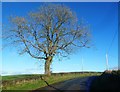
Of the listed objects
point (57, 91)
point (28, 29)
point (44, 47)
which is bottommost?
point (57, 91)

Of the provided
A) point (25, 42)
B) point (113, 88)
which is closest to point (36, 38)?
point (25, 42)

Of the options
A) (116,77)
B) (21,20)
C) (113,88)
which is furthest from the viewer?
(21,20)

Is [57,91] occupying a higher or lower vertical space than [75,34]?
lower

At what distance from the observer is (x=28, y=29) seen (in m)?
51.4

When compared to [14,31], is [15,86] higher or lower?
lower

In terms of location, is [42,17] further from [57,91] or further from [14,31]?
[57,91]

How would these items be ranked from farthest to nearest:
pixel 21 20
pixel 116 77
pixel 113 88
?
pixel 21 20
pixel 116 77
pixel 113 88

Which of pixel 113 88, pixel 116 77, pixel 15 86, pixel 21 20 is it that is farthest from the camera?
pixel 21 20

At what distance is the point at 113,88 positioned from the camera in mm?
22484

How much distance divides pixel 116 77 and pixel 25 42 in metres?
27.5

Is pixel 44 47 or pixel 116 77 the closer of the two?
pixel 116 77

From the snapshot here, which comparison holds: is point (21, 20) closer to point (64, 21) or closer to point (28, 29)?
point (28, 29)

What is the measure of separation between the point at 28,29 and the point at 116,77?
27.8 metres

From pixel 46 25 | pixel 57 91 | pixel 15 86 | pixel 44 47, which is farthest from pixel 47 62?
pixel 57 91
